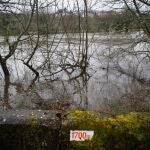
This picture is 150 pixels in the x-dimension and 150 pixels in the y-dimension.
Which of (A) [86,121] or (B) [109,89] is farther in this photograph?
(B) [109,89]

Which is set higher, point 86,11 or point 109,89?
point 86,11

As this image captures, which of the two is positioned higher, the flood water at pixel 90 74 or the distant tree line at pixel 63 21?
the distant tree line at pixel 63 21

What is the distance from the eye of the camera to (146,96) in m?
10.5

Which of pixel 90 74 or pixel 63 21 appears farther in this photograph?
pixel 63 21

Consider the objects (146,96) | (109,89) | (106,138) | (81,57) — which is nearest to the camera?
(106,138)

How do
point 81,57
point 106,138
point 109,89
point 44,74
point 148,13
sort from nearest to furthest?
1. point 106,138
2. point 109,89
3. point 148,13
4. point 44,74
5. point 81,57

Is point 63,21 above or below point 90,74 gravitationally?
above

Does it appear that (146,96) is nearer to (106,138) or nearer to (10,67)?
(106,138)

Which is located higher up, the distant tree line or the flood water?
the distant tree line

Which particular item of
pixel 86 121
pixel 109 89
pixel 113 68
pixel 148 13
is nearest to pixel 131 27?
pixel 148 13

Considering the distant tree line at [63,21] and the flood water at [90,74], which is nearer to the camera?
the flood water at [90,74]

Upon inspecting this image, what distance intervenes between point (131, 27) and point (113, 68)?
106 inches

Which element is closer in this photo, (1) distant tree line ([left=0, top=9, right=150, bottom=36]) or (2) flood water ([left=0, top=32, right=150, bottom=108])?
(2) flood water ([left=0, top=32, right=150, bottom=108])

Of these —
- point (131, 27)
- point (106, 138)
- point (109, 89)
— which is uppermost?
point (131, 27)
